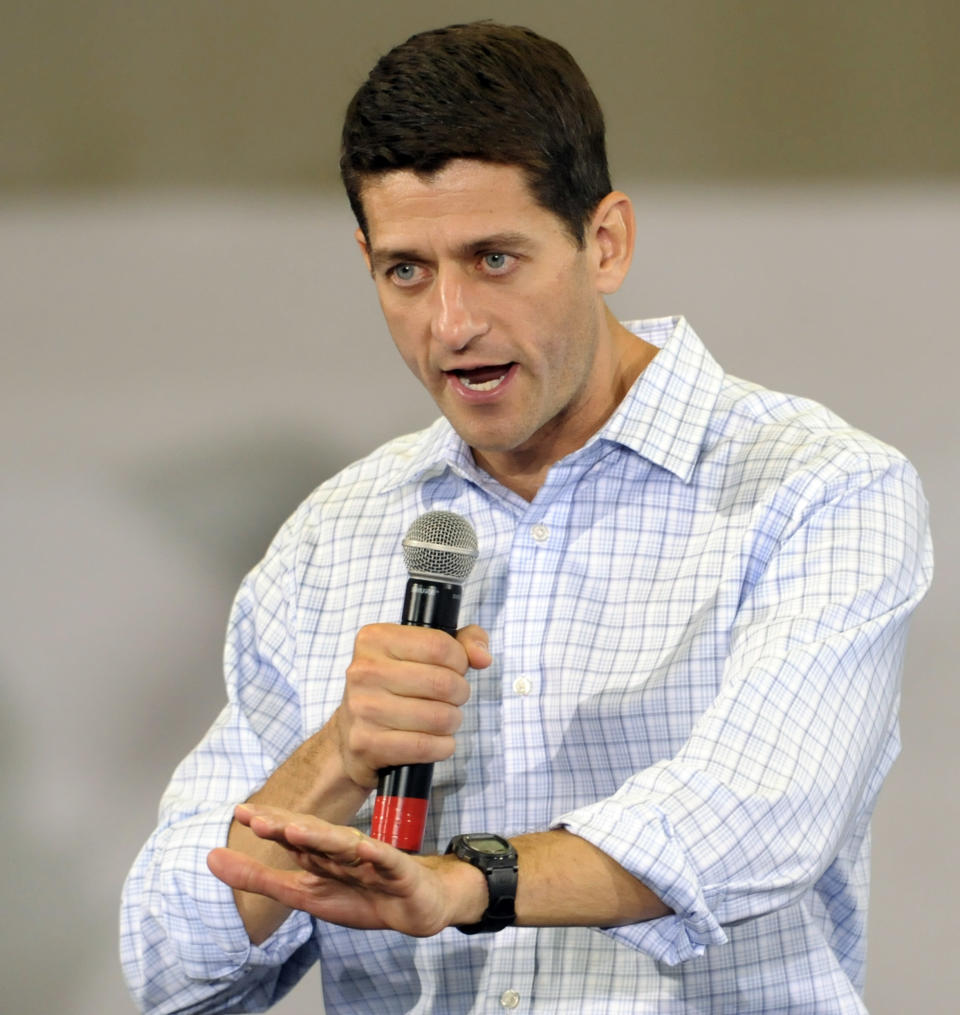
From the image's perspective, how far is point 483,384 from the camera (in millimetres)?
1654

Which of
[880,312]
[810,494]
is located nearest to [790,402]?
[810,494]

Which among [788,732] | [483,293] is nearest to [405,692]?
[788,732]

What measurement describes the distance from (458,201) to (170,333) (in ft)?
4.40

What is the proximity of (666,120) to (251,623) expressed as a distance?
1.33 meters

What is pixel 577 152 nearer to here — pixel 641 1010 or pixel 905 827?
pixel 641 1010

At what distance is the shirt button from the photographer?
1.66 m

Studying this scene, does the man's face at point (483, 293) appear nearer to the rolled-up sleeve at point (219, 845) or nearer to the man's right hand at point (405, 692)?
the man's right hand at point (405, 692)

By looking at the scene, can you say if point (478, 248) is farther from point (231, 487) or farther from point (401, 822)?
point (231, 487)

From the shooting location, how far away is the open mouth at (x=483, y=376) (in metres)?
→ 1.65

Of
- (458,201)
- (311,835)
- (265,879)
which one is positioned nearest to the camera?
(311,835)

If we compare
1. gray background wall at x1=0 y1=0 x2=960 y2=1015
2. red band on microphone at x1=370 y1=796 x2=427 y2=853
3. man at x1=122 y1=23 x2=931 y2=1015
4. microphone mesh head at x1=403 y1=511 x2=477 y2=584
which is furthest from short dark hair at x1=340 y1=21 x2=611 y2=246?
gray background wall at x1=0 y1=0 x2=960 y2=1015

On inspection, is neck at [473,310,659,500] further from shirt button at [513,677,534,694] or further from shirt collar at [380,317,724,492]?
shirt button at [513,677,534,694]

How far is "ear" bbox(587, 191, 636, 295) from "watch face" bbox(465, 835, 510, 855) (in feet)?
2.51

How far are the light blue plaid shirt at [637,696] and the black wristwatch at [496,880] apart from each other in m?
0.08
